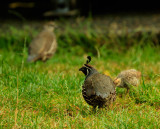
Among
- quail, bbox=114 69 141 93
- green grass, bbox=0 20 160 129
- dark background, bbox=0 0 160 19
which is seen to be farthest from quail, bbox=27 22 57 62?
quail, bbox=114 69 141 93

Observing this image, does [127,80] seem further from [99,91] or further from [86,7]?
[86,7]

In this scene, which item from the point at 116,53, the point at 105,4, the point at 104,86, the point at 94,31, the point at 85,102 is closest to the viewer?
the point at 104,86

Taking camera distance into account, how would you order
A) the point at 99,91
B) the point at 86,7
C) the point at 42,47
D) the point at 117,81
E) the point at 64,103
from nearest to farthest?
the point at 99,91, the point at 64,103, the point at 117,81, the point at 42,47, the point at 86,7

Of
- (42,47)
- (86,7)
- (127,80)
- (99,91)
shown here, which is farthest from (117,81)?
(86,7)

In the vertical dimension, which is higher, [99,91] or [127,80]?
[99,91]

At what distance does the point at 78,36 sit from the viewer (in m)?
8.58

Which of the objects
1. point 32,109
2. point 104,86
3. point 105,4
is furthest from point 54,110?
point 105,4

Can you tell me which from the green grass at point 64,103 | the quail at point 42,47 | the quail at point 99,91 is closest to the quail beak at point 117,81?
the green grass at point 64,103

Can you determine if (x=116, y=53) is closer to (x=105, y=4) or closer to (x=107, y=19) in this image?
(x=107, y=19)

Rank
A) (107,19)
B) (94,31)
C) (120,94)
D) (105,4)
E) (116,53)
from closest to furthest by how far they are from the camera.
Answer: (120,94) → (116,53) → (94,31) → (107,19) → (105,4)

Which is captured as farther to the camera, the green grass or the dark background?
the dark background

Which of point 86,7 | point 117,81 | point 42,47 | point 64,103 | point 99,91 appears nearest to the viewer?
point 99,91

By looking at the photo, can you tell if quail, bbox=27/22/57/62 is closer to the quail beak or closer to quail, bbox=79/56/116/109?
the quail beak

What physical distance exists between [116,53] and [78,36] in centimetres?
112
